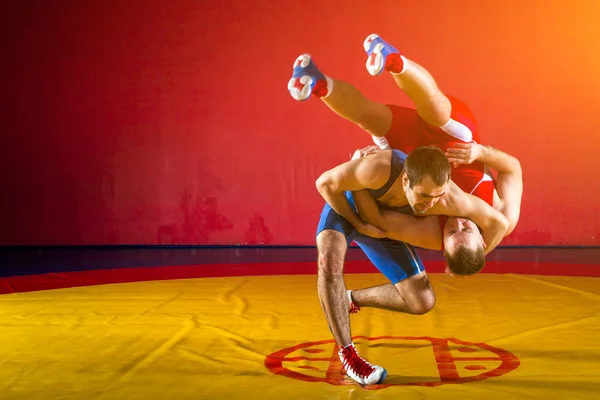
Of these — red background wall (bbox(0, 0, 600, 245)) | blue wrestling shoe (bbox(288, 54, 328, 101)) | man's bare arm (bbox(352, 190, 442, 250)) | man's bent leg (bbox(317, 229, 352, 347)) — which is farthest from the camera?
red background wall (bbox(0, 0, 600, 245))

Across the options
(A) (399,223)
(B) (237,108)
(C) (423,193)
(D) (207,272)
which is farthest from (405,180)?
(B) (237,108)

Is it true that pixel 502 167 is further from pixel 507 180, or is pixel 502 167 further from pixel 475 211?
pixel 475 211

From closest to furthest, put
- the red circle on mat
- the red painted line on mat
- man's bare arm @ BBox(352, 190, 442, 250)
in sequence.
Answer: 1. the red circle on mat
2. man's bare arm @ BBox(352, 190, 442, 250)
3. the red painted line on mat

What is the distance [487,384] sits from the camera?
2.41 meters

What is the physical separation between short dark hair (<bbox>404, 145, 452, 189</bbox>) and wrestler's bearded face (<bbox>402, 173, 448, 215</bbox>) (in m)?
0.01

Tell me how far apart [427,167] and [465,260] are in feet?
1.35

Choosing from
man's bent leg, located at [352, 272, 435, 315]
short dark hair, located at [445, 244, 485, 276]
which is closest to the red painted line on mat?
man's bent leg, located at [352, 272, 435, 315]

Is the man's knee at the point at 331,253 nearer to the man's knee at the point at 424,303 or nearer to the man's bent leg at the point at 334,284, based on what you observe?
the man's bent leg at the point at 334,284

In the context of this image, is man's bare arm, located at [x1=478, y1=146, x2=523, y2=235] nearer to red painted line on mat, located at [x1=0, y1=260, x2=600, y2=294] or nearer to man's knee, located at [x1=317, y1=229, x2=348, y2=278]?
man's knee, located at [x1=317, y1=229, x2=348, y2=278]

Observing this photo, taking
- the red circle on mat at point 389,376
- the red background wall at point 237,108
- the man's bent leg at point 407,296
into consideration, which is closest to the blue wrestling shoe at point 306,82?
the man's bent leg at point 407,296

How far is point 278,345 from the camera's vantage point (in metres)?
3.06

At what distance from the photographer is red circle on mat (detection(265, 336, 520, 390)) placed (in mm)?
2494

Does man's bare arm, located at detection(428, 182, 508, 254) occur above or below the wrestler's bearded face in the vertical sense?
below

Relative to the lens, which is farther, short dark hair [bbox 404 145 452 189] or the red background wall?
the red background wall
